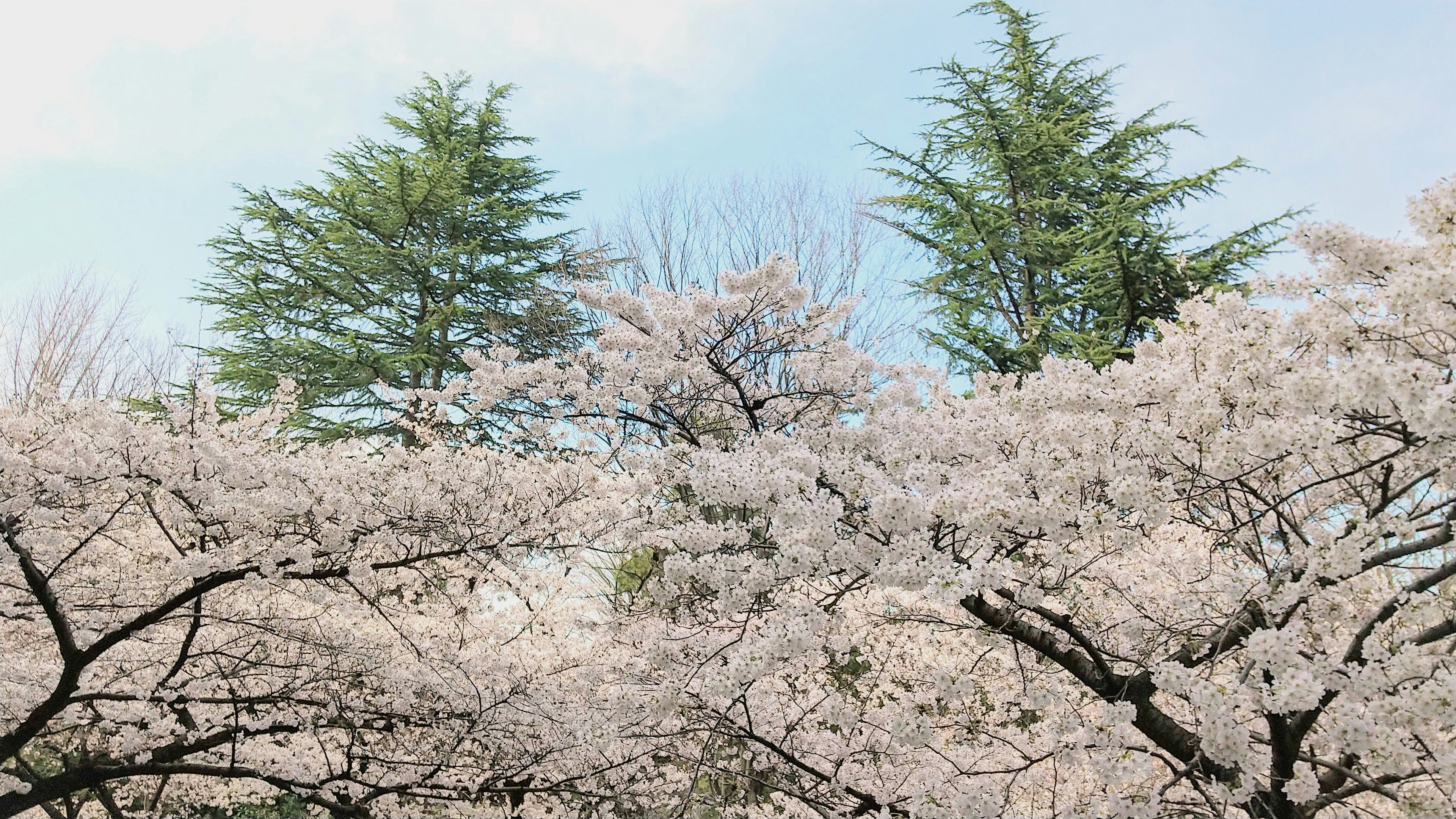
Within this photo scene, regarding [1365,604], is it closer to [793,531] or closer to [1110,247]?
[793,531]

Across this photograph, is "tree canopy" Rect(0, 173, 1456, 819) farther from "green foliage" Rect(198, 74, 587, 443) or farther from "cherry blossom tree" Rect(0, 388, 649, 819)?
"green foliage" Rect(198, 74, 587, 443)

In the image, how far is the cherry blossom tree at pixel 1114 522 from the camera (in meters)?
2.86

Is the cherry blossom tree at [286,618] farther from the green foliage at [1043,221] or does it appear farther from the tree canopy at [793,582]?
the green foliage at [1043,221]

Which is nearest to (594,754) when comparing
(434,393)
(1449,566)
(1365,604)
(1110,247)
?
(434,393)

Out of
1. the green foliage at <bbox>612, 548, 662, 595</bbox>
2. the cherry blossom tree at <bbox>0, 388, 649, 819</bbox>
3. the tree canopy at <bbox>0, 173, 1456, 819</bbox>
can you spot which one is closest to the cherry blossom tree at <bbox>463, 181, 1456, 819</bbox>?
the tree canopy at <bbox>0, 173, 1456, 819</bbox>

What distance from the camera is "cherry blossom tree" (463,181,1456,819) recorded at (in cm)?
286

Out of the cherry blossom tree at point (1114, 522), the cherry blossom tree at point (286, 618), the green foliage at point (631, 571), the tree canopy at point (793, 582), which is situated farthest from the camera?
the green foliage at point (631, 571)

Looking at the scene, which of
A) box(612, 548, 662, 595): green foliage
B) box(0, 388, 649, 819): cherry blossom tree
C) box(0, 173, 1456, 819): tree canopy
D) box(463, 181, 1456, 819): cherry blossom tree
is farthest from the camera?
box(612, 548, 662, 595): green foliage

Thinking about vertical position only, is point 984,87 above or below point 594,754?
above

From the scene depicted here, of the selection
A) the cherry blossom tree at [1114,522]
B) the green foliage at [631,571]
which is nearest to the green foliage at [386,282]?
the green foliage at [631,571]

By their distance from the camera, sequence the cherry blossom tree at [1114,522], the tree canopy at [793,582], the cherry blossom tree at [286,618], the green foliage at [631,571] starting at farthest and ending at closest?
the green foliage at [631,571], the cherry blossom tree at [286,618], the tree canopy at [793,582], the cherry blossom tree at [1114,522]

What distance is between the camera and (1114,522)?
3.07 meters

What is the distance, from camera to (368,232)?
14.6 meters

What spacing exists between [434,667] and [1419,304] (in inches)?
232
